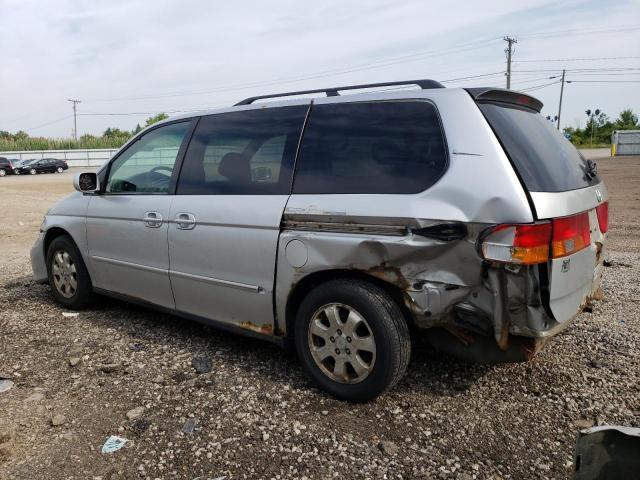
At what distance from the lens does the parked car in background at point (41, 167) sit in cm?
4350

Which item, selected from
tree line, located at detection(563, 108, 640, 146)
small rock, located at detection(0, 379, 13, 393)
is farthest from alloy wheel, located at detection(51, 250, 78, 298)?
tree line, located at detection(563, 108, 640, 146)

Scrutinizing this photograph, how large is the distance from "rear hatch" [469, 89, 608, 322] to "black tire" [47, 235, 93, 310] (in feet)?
12.3

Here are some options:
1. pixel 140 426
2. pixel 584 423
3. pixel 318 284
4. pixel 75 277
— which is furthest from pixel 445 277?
pixel 75 277

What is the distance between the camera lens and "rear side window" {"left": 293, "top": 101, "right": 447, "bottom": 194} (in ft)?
9.69

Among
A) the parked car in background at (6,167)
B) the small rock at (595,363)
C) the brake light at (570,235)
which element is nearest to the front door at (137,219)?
the brake light at (570,235)

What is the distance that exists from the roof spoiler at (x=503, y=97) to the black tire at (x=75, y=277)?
374 centimetres

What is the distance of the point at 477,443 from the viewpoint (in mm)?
2807

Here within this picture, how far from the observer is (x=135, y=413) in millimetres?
3172

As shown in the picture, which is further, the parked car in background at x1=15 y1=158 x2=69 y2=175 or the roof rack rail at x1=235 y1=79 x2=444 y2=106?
the parked car in background at x1=15 y1=158 x2=69 y2=175

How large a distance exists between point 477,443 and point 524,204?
1.27 m

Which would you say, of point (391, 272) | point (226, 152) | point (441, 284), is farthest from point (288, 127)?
point (441, 284)

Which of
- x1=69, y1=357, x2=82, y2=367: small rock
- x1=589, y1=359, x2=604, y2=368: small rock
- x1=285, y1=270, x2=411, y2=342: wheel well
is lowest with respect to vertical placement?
x1=69, y1=357, x2=82, y2=367: small rock

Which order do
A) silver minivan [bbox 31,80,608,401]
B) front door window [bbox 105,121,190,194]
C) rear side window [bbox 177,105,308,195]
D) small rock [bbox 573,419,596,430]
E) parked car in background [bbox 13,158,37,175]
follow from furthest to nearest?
1. parked car in background [bbox 13,158,37,175]
2. front door window [bbox 105,121,190,194]
3. rear side window [bbox 177,105,308,195]
4. small rock [bbox 573,419,596,430]
5. silver minivan [bbox 31,80,608,401]

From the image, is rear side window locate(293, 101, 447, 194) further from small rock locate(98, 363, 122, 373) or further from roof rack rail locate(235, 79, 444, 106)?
small rock locate(98, 363, 122, 373)
